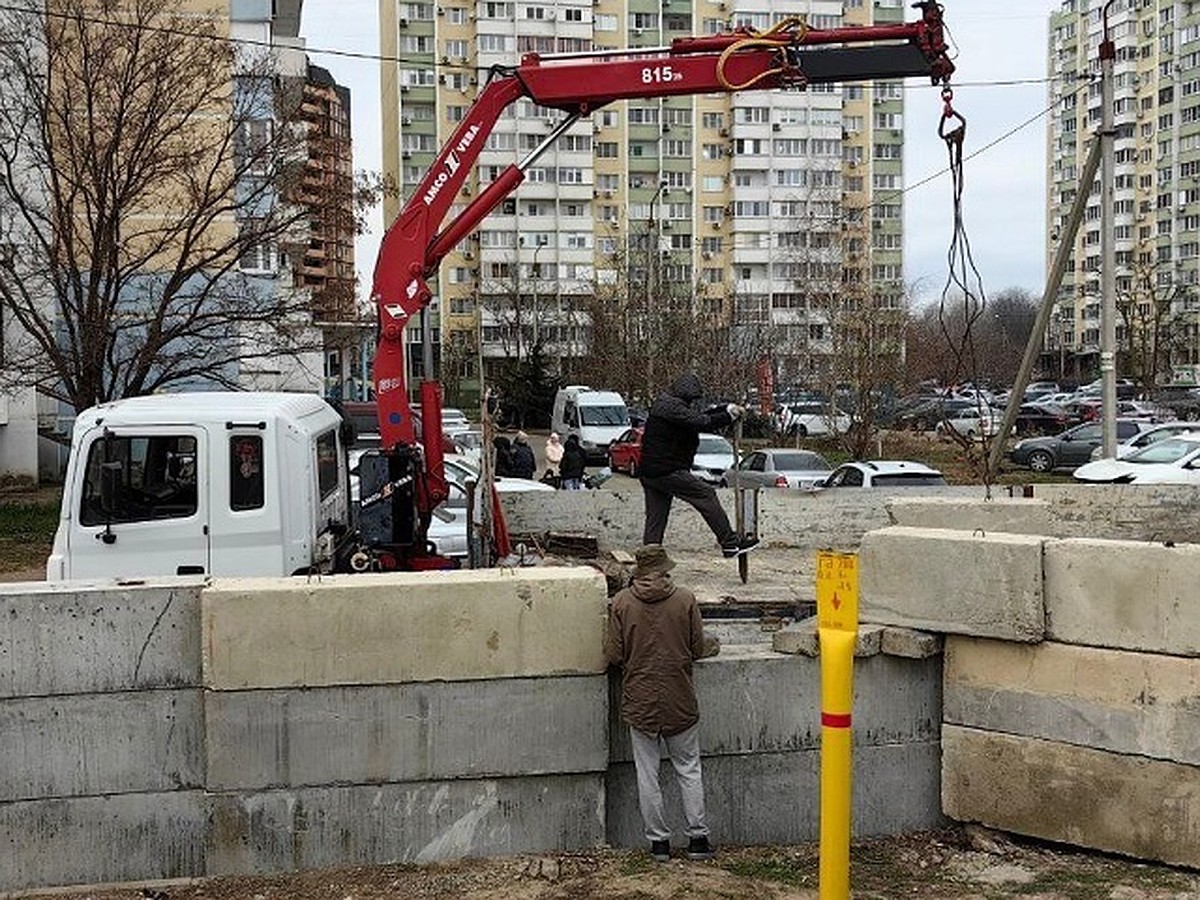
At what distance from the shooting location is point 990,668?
21.8 ft

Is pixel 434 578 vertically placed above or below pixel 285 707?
above

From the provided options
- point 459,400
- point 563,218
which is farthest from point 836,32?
point 563,218

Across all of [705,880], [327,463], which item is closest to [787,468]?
[327,463]

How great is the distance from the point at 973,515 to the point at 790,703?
314 centimetres

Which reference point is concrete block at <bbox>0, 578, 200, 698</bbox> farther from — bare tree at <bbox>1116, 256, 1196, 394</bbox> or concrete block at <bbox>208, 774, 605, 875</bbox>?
bare tree at <bbox>1116, 256, 1196, 394</bbox>

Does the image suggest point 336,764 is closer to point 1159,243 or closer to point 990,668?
point 990,668

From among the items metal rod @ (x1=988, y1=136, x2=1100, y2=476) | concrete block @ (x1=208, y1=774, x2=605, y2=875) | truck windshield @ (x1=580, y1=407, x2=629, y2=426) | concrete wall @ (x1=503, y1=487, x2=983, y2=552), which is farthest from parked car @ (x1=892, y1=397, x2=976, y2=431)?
concrete block @ (x1=208, y1=774, x2=605, y2=875)

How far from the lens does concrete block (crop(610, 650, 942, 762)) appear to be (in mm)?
6637

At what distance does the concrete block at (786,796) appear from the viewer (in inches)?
263

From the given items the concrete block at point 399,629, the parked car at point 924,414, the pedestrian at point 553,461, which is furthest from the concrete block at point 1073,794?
the parked car at point 924,414

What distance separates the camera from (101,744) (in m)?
6.11

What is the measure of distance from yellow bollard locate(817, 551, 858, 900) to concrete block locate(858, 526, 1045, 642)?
1.73m

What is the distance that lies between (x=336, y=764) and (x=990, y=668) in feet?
10.5

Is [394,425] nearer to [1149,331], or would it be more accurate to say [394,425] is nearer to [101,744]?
[101,744]
